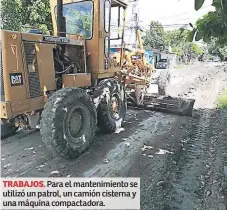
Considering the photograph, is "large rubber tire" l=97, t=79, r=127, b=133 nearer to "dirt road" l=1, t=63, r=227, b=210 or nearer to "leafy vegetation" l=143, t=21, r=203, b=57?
"dirt road" l=1, t=63, r=227, b=210

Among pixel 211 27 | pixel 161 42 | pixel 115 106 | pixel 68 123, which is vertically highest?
pixel 161 42

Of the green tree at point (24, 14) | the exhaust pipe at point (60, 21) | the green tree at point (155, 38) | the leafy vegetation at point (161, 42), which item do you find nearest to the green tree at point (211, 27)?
the exhaust pipe at point (60, 21)

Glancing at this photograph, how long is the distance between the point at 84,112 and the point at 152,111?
13.0 ft

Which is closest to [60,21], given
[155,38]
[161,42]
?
[155,38]

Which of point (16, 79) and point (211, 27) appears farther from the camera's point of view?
point (16, 79)

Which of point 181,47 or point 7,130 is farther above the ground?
point 181,47

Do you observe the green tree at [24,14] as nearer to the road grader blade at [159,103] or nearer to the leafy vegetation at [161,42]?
the road grader blade at [159,103]

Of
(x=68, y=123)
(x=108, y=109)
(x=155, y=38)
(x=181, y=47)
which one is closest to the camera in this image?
(x=68, y=123)

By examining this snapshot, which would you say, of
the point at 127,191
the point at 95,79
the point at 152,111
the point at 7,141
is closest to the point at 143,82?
the point at 152,111

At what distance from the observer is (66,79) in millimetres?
5531

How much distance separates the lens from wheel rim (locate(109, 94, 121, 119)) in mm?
6447

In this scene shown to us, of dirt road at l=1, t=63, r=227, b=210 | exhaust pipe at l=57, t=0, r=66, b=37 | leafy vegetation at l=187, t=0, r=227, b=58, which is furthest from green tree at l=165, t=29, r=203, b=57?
leafy vegetation at l=187, t=0, r=227, b=58

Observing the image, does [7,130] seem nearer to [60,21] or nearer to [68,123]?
[68,123]

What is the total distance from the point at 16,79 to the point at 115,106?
279cm
